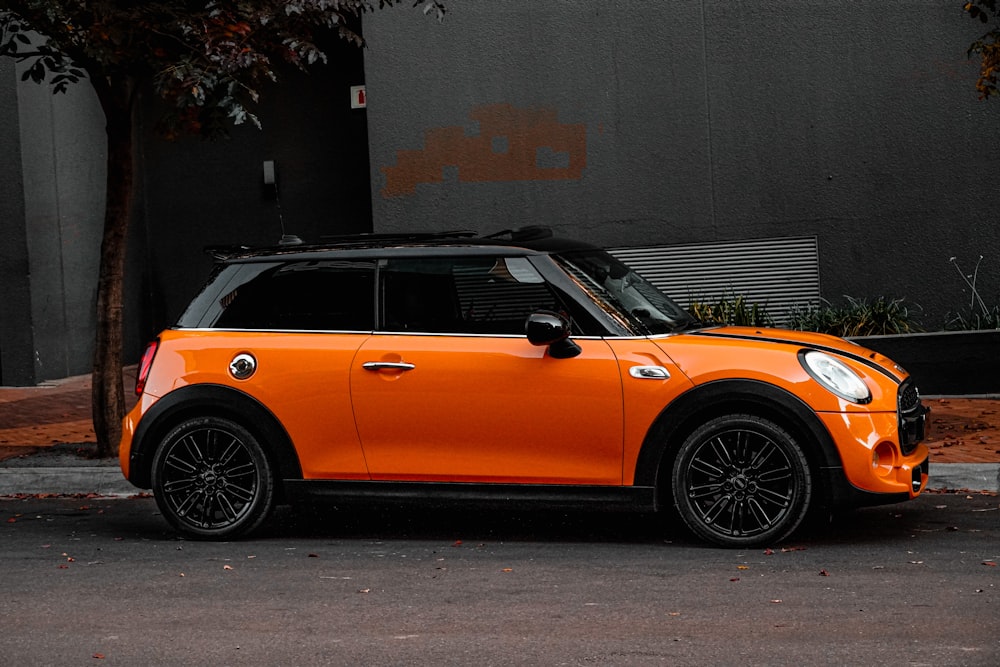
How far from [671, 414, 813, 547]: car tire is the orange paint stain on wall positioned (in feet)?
26.6

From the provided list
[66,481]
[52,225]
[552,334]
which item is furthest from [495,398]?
[52,225]

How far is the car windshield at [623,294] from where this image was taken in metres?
7.68

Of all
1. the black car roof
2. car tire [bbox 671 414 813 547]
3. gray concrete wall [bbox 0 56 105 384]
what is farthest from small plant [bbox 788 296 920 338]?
gray concrete wall [bbox 0 56 105 384]

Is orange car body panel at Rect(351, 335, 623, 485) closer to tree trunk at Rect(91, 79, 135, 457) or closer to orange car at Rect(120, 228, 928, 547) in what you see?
orange car at Rect(120, 228, 928, 547)

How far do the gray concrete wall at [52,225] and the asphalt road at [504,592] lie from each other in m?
8.23

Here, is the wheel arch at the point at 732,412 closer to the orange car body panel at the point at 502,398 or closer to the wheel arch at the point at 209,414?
the orange car body panel at the point at 502,398

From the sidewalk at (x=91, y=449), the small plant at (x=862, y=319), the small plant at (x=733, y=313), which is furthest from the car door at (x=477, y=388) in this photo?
the small plant at (x=862, y=319)

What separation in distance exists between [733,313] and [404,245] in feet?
22.5

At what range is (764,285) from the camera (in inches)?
582

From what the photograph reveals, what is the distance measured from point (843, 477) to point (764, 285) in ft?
25.5

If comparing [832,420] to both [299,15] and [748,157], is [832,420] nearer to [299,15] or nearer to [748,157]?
[299,15]

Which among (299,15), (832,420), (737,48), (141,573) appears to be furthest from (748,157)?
(141,573)

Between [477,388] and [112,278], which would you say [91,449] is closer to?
[112,278]

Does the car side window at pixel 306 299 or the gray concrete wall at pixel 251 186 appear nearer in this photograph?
the car side window at pixel 306 299
